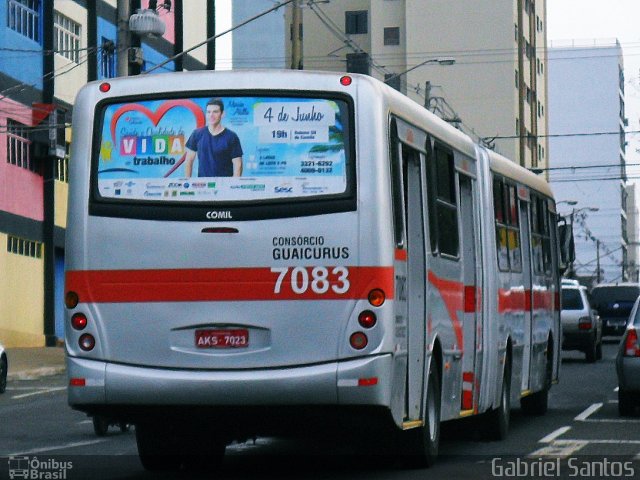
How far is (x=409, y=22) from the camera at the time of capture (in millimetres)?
97812

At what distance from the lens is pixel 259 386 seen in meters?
11.8

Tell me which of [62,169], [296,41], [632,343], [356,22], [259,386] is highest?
[356,22]

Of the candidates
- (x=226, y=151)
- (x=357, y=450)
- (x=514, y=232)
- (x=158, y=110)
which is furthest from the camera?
(x=514, y=232)

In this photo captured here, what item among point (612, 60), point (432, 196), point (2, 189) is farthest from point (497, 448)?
point (612, 60)

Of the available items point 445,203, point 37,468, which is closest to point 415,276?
point 445,203

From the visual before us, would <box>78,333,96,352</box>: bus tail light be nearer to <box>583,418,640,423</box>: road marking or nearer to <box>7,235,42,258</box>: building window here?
<box>583,418,640,423</box>: road marking

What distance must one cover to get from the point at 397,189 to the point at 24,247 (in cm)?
3461

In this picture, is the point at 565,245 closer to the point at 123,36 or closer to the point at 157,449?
the point at 123,36

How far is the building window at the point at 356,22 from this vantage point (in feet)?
334

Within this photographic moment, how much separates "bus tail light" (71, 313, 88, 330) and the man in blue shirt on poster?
4.18 ft

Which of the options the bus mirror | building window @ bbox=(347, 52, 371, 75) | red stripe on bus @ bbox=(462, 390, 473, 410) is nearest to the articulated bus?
red stripe on bus @ bbox=(462, 390, 473, 410)

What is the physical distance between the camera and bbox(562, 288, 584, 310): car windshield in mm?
37688

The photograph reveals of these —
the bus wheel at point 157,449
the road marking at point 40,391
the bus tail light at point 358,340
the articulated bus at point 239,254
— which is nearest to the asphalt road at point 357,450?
the bus wheel at point 157,449

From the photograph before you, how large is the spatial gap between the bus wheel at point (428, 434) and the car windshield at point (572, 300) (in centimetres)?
2407
